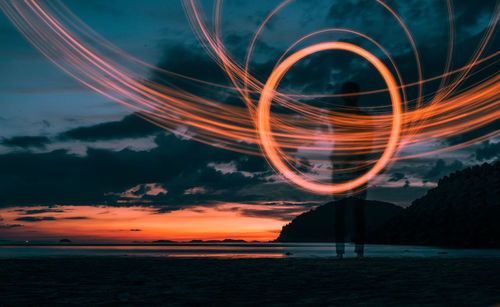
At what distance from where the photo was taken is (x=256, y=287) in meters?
6.05

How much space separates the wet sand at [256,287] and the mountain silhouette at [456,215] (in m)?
28.0

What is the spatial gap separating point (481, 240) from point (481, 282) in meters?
30.5

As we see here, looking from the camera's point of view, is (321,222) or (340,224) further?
(321,222)

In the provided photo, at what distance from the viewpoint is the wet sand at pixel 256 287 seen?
4.93 meters

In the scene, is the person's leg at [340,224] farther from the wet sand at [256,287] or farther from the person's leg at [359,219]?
the wet sand at [256,287]

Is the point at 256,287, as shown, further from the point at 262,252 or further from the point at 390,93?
the point at 262,252

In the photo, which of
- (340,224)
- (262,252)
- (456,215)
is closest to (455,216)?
(456,215)

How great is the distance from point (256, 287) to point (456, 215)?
36797 mm

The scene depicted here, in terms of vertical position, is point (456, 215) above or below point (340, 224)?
above

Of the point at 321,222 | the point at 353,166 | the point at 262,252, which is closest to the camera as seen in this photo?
the point at 353,166

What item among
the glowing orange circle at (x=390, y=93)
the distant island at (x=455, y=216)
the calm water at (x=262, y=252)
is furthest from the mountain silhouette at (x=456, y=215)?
the glowing orange circle at (x=390, y=93)

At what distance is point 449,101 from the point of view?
17.8 meters

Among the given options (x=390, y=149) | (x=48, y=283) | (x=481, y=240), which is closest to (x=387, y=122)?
(x=390, y=149)

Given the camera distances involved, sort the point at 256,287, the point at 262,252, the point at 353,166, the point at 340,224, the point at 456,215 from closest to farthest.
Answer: the point at 256,287 → the point at 353,166 → the point at 340,224 → the point at 262,252 → the point at 456,215
